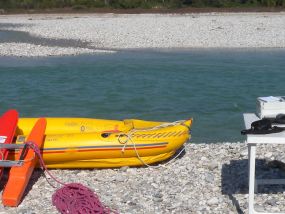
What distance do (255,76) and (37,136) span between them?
1140 cm

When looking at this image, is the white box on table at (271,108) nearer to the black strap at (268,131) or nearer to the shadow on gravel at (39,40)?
the black strap at (268,131)

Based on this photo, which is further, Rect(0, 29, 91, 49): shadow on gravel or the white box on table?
Rect(0, 29, 91, 49): shadow on gravel

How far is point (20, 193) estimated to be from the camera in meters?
6.04

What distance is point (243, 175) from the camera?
6.62 m

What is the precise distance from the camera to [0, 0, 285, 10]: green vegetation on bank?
1831 inches

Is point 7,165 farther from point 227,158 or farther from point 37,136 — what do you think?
point 227,158

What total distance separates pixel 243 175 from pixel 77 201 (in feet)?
5.90

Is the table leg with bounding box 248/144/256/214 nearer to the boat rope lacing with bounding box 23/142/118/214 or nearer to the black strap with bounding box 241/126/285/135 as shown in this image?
the black strap with bounding box 241/126/285/135

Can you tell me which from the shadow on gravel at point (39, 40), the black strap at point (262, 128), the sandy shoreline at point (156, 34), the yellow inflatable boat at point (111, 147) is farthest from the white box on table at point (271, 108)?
the shadow on gravel at point (39, 40)

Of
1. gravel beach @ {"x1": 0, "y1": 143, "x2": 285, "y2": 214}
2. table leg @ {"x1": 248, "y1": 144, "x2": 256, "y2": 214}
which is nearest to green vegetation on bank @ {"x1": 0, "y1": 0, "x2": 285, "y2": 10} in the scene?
gravel beach @ {"x1": 0, "y1": 143, "x2": 285, "y2": 214}

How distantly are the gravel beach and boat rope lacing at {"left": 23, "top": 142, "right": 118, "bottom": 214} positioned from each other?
10 cm

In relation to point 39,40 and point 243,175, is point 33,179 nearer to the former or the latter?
point 243,175

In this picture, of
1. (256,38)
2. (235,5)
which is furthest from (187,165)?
(235,5)

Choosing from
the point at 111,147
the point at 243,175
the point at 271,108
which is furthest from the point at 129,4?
the point at 271,108
